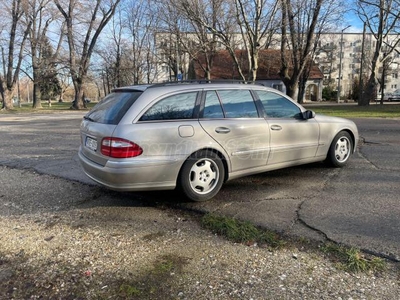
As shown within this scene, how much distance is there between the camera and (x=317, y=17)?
1980cm

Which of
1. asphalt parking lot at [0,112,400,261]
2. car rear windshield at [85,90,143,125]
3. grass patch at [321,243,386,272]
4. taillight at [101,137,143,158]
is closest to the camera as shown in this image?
grass patch at [321,243,386,272]

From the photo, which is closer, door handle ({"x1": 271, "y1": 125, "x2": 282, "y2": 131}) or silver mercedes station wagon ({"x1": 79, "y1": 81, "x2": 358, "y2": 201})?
silver mercedes station wagon ({"x1": 79, "y1": 81, "x2": 358, "y2": 201})

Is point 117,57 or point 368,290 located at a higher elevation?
point 117,57

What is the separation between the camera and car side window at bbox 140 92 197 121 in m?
3.88

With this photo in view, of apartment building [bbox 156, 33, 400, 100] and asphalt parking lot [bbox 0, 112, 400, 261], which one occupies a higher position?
apartment building [bbox 156, 33, 400, 100]

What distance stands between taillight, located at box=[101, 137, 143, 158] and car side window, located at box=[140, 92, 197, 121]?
363mm

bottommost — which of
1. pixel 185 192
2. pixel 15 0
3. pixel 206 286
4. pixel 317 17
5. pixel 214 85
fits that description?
pixel 206 286

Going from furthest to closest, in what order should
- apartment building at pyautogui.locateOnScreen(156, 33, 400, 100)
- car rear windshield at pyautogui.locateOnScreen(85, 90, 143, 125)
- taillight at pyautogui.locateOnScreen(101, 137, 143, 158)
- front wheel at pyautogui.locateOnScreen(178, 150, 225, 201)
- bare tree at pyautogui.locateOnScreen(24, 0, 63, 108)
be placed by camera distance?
apartment building at pyautogui.locateOnScreen(156, 33, 400, 100) → bare tree at pyautogui.locateOnScreen(24, 0, 63, 108) → front wheel at pyautogui.locateOnScreen(178, 150, 225, 201) → car rear windshield at pyautogui.locateOnScreen(85, 90, 143, 125) → taillight at pyautogui.locateOnScreen(101, 137, 143, 158)

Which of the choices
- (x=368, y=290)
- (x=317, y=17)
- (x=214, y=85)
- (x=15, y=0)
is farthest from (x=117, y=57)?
(x=368, y=290)

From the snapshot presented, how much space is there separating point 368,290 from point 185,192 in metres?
2.29

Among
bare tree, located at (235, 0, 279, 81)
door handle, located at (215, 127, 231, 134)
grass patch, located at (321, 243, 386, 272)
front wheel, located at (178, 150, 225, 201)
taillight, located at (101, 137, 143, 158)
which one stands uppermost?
bare tree, located at (235, 0, 279, 81)

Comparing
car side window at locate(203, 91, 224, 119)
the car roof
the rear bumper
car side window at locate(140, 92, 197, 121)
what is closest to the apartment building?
the car roof

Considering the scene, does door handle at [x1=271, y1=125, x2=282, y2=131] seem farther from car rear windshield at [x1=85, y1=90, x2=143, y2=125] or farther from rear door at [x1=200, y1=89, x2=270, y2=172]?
car rear windshield at [x1=85, y1=90, x2=143, y2=125]

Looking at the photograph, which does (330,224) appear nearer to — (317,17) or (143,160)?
(143,160)
